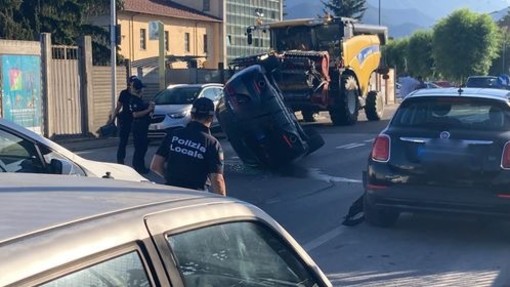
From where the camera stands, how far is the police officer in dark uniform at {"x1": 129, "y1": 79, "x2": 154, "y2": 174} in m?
14.4

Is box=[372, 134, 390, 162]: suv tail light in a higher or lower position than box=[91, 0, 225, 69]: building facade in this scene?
lower

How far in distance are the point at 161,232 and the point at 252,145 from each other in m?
12.6

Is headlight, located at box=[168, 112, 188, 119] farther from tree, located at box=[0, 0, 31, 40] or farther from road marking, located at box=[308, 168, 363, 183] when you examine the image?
tree, located at box=[0, 0, 31, 40]

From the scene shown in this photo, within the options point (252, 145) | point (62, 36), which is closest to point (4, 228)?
point (252, 145)

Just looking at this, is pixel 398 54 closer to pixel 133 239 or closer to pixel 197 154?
pixel 197 154

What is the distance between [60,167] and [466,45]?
58095 mm

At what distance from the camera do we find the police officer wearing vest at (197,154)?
7.02 metres

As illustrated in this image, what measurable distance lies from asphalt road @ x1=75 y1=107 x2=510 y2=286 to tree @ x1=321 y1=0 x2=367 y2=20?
259ft

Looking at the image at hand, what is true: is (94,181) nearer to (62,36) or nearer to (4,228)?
(4,228)

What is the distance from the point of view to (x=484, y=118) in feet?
29.3

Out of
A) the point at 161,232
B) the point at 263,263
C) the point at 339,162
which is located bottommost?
the point at 339,162

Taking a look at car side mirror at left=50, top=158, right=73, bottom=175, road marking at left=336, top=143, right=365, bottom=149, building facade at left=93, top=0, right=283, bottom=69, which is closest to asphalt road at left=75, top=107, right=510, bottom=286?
car side mirror at left=50, top=158, right=73, bottom=175

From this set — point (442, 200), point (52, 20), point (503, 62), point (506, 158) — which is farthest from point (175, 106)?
point (503, 62)

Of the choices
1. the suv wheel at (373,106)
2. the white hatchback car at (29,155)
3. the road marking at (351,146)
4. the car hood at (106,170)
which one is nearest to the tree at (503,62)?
the suv wheel at (373,106)
